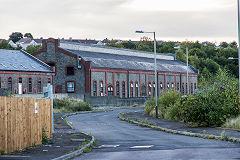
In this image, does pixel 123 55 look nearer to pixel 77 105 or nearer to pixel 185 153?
pixel 77 105

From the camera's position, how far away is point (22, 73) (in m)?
64.8

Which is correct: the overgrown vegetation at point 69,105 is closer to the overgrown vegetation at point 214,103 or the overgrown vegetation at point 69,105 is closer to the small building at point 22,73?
the small building at point 22,73

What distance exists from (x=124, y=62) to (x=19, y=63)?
73.3 ft

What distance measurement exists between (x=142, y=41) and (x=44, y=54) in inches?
3239

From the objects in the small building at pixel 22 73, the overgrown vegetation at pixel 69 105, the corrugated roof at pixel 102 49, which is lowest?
the overgrown vegetation at pixel 69 105

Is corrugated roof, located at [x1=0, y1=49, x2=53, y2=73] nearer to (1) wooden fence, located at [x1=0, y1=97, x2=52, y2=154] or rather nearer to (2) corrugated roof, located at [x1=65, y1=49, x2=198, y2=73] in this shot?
(2) corrugated roof, located at [x1=65, y1=49, x2=198, y2=73]

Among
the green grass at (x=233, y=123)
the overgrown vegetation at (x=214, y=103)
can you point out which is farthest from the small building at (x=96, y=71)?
the green grass at (x=233, y=123)

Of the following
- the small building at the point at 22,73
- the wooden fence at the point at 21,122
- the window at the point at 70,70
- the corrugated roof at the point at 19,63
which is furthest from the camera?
the window at the point at 70,70

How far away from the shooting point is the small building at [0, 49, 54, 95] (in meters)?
62.2

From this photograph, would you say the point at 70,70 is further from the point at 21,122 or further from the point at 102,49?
the point at 21,122

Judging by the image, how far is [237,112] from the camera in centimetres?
2898

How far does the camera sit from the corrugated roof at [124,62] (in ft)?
248

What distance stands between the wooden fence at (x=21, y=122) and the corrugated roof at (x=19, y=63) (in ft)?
134

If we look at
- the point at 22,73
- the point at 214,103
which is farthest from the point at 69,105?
the point at 214,103
